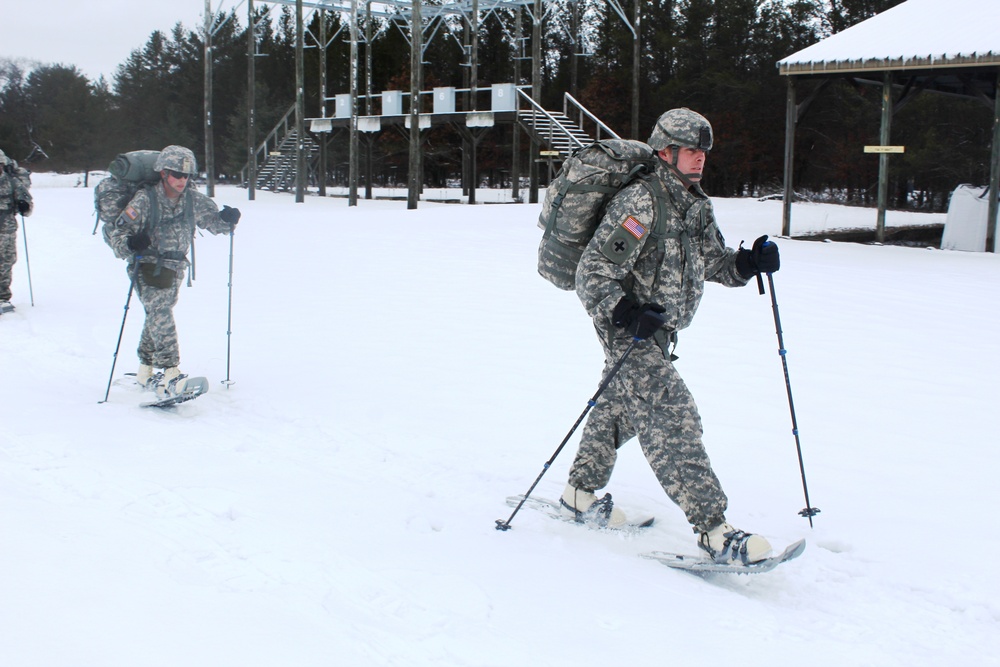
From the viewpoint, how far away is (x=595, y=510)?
15.0 ft

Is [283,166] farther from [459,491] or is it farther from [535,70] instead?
[459,491]

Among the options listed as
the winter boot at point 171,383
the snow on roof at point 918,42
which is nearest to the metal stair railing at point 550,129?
the snow on roof at point 918,42

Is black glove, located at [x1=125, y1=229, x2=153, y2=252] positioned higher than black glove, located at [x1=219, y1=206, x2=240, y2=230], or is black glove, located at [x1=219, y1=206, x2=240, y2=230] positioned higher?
black glove, located at [x1=219, y1=206, x2=240, y2=230]

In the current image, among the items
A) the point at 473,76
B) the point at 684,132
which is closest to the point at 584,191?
the point at 684,132

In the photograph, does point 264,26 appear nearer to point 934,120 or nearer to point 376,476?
point 934,120

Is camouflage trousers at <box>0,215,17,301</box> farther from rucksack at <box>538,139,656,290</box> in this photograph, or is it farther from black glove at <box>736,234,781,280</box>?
black glove at <box>736,234,781,280</box>

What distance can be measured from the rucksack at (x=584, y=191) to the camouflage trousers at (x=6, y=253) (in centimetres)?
846

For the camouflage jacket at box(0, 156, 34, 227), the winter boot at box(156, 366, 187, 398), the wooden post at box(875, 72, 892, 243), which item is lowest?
the winter boot at box(156, 366, 187, 398)

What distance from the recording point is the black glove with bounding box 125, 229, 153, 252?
6422 mm

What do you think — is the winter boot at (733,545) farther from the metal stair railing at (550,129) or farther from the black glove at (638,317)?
the metal stair railing at (550,129)

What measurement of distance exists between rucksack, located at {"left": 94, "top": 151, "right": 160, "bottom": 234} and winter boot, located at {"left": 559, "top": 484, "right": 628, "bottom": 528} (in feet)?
13.0

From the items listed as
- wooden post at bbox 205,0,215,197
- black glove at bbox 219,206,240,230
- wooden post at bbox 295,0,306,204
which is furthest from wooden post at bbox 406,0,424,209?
black glove at bbox 219,206,240,230

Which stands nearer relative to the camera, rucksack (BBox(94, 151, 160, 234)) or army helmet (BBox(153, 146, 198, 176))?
army helmet (BBox(153, 146, 198, 176))

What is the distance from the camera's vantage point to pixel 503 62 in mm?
48281
